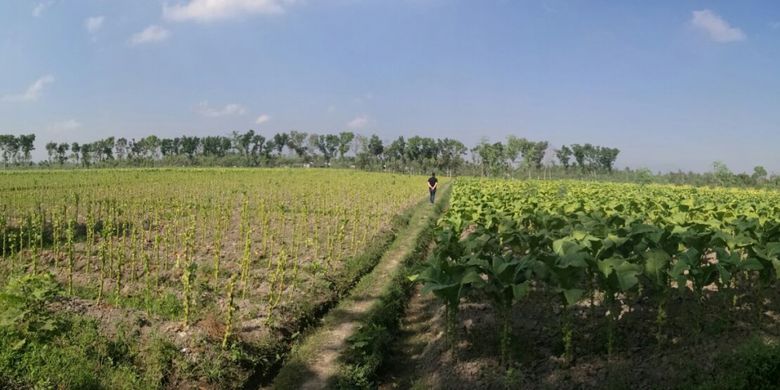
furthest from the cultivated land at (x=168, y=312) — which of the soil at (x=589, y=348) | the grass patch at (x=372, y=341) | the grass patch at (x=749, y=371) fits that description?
the grass patch at (x=749, y=371)

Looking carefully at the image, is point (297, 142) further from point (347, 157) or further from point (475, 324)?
point (475, 324)

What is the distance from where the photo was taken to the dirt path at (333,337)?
6.39 metres

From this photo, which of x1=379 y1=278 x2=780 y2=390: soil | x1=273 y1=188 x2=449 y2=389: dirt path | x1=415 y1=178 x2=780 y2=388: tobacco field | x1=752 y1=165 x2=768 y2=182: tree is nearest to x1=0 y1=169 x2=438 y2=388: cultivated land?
x1=273 y1=188 x2=449 y2=389: dirt path

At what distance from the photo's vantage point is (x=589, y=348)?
566 cm

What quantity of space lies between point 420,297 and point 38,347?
660 centimetres

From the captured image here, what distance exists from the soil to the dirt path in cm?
84

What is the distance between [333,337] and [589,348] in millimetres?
3969

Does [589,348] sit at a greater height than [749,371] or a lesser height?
lesser

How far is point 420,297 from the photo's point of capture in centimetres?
1005

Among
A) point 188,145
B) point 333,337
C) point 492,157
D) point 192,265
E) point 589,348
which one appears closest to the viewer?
point 589,348

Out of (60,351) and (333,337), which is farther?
(333,337)

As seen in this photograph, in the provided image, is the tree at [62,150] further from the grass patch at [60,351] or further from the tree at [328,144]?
the grass patch at [60,351]

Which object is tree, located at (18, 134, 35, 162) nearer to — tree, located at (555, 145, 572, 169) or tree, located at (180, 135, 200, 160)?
tree, located at (180, 135, 200, 160)

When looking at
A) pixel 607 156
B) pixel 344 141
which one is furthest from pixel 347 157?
pixel 607 156
